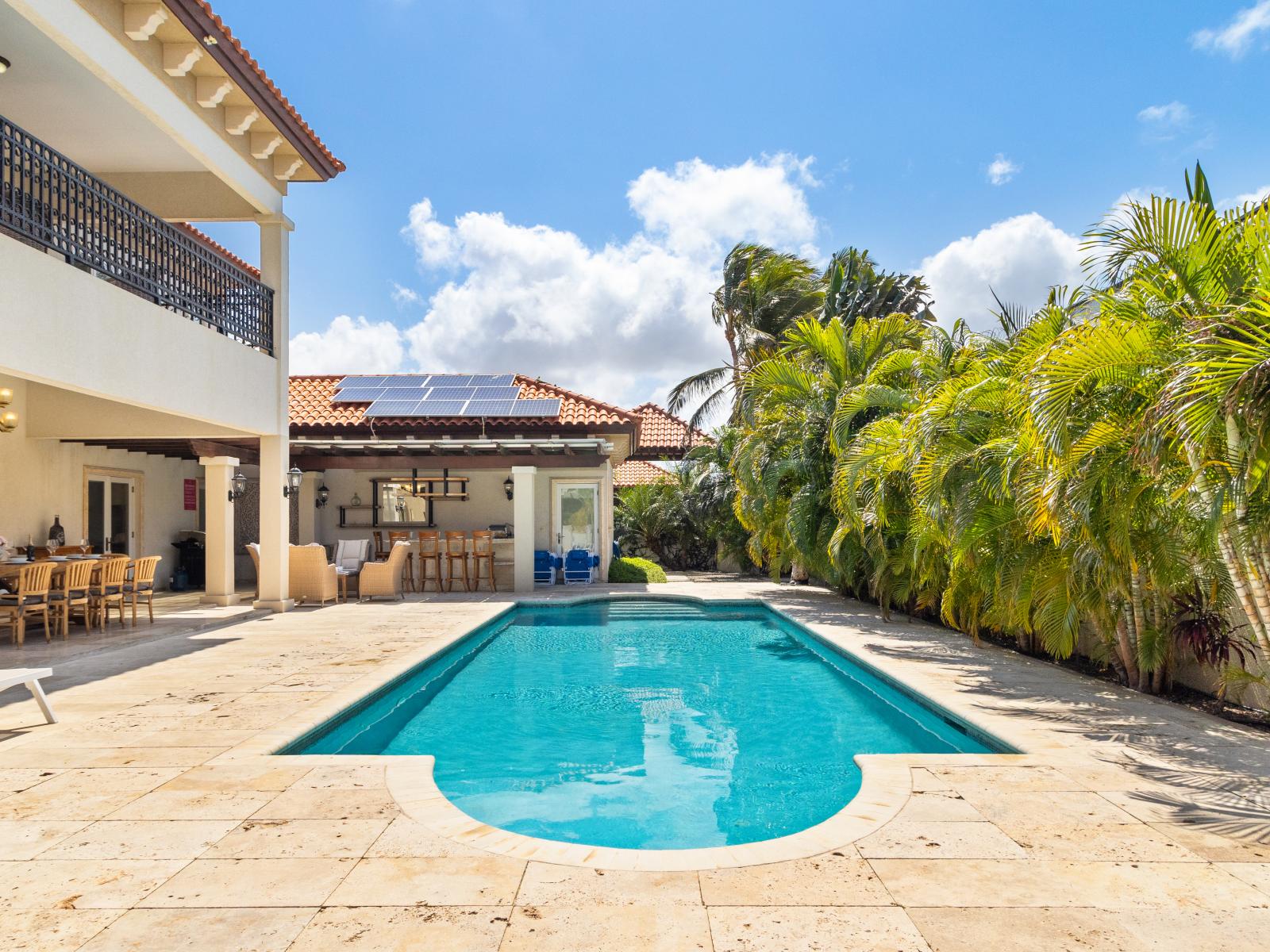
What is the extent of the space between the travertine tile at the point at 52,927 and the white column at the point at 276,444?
11.1 metres

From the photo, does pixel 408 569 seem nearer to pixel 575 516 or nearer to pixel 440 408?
pixel 440 408

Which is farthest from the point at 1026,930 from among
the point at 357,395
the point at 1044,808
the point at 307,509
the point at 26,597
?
the point at 357,395

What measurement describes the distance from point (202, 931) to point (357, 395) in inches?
732

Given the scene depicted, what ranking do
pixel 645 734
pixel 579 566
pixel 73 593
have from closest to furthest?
pixel 645 734 → pixel 73 593 → pixel 579 566

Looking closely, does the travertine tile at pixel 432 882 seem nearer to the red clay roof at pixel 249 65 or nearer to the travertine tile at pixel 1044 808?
the travertine tile at pixel 1044 808

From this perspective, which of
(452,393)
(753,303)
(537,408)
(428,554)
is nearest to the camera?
(428,554)

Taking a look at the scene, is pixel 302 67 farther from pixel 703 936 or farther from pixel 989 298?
pixel 703 936

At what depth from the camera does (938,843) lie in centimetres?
405

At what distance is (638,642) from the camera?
12.5 m

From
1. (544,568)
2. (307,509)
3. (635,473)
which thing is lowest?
(544,568)

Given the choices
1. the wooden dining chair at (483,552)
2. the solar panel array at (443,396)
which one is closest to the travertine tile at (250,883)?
the wooden dining chair at (483,552)

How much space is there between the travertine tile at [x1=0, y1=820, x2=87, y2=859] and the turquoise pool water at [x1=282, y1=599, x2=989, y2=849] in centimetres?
182

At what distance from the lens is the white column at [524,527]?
17906 millimetres

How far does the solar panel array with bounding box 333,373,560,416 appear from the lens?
18969 millimetres
